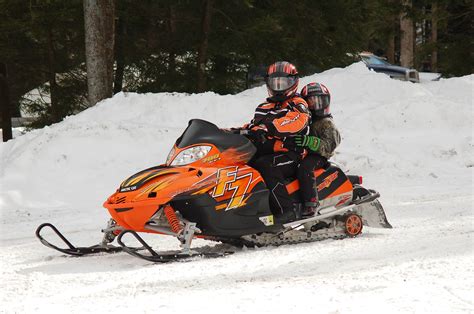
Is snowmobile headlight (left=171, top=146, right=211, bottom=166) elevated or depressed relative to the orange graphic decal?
elevated

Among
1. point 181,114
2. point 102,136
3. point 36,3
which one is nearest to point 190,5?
point 36,3

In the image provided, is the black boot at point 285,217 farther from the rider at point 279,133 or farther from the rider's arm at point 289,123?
the rider's arm at point 289,123

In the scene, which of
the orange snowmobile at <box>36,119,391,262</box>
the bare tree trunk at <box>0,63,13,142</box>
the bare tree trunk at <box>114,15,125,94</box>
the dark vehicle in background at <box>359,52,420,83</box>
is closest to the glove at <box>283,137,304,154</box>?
the orange snowmobile at <box>36,119,391,262</box>

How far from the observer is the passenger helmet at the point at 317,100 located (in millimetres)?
7152

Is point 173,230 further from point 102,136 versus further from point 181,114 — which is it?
point 181,114

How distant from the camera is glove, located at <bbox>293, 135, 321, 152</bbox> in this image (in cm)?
686

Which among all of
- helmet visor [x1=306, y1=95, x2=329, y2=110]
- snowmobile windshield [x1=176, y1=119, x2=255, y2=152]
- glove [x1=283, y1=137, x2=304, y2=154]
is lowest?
glove [x1=283, y1=137, x2=304, y2=154]

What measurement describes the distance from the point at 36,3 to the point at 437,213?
1044 cm

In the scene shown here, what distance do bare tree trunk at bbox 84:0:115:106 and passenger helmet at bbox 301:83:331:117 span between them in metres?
7.93

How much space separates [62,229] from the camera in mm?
8367

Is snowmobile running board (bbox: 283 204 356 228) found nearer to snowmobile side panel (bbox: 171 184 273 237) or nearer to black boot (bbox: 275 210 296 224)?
black boot (bbox: 275 210 296 224)

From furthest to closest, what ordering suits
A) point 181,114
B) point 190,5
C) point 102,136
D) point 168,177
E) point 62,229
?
point 190,5 < point 181,114 < point 102,136 < point 62,229 < point 168,177

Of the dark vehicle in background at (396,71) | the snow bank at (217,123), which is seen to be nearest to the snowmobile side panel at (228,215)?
the snow bank at (217,123)

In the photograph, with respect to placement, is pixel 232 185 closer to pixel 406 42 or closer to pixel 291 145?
pixel 291 145
